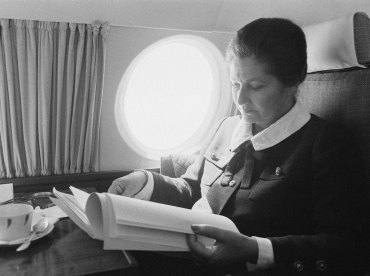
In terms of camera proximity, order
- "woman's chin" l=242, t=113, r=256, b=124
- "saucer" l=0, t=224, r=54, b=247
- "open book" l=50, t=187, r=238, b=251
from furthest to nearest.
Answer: "woman's chin" l=242, t=113, r=256, b=124 < "saucer" l=0, t=224, r=54, b=247 < "open book" l=50, t=187, r=238, b=251

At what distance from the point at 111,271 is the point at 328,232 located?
0.62 m

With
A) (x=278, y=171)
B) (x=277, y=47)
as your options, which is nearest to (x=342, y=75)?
(x=277, y=47)

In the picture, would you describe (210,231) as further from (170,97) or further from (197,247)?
(170,97)

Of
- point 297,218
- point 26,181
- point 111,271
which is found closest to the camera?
point 111,271

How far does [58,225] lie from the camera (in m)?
1.07

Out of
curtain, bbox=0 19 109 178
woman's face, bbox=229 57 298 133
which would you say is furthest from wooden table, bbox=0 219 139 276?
curtain, bbox=0 19 109 178

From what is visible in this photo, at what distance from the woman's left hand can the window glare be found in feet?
3.49

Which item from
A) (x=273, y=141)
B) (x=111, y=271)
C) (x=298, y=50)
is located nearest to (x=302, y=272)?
(x=273, y=141)

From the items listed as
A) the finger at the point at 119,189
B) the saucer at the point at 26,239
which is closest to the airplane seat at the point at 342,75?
the finger at the point at 119,189

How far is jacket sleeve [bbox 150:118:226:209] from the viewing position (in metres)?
1.36

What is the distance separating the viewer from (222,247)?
93 cm

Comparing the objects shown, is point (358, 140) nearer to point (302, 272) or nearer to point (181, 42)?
point (302, 272)

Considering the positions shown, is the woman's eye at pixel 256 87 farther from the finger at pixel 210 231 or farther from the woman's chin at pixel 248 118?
the finger at pixel 210 231

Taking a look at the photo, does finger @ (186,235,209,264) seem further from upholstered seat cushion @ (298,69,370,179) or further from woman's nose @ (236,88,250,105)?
upholstered seat cushion @ (298,69,370,179)
